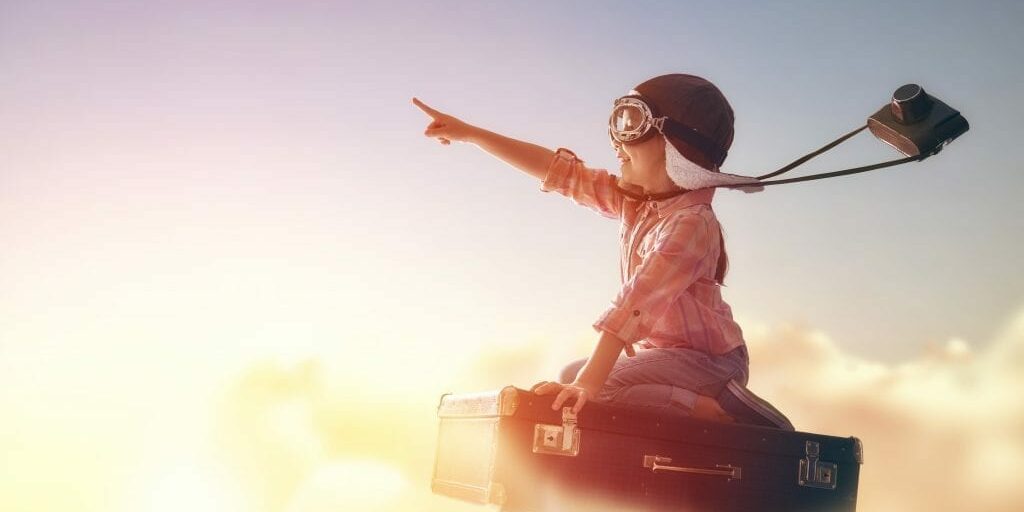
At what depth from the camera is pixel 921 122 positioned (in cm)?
321

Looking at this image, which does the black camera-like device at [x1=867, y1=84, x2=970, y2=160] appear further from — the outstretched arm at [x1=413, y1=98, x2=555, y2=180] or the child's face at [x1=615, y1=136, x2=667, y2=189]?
the outstretched arm at [x1=413, y1=98, x2=555, y2=180]

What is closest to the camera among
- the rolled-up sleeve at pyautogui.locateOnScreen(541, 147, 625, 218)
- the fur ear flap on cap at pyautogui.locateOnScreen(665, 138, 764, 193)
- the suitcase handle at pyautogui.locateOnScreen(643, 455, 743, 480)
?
the suitcase handle at pyautogui.locateOnScreen(643, 455, 743, 480)

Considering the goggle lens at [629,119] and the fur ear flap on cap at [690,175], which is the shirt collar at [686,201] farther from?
the goggle lens at [629,119]

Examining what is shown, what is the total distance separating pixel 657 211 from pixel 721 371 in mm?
650

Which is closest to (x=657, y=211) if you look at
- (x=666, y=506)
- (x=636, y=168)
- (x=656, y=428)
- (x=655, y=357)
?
(x=636, y=168)

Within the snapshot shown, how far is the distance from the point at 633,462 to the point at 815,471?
784 millimetres

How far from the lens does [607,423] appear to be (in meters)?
2.86

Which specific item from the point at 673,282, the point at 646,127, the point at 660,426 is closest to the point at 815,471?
the point at 660,426

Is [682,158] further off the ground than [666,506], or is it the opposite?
[682,158]

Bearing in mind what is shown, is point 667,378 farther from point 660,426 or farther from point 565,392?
point 565,392

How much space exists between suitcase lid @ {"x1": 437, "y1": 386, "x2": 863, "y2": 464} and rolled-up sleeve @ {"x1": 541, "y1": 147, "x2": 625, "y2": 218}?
1.03 meters

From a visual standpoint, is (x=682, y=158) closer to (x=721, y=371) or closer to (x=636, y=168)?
(x=636, y=168)

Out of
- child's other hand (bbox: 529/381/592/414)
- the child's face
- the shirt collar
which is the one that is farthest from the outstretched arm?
child's other hand (bbox: 529/381/592/414)

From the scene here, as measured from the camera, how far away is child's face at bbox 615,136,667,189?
3.25m
